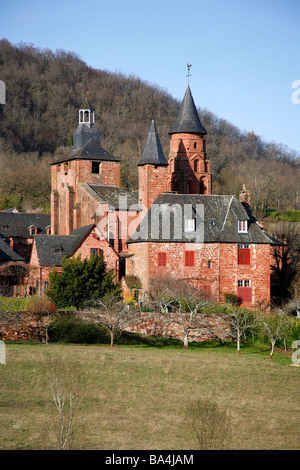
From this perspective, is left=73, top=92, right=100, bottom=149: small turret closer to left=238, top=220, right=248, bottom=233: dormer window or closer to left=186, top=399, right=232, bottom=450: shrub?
left=238, top=220, right=248, bottom=233: dormer window

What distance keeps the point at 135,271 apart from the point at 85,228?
21.8ft

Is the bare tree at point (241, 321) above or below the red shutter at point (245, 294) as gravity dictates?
below

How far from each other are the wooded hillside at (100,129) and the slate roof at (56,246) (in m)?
32.7

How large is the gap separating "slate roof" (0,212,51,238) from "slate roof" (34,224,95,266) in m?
12.1

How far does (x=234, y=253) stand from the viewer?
45.3 meters

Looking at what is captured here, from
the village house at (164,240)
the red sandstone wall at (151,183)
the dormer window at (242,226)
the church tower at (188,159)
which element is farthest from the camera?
the church tower at (188,159)

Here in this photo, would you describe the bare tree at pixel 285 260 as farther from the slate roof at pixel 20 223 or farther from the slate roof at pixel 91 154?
the slate roof at pixel 20 223

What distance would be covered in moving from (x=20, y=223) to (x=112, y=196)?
12.0 metres

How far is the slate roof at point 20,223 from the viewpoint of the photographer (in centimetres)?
6172

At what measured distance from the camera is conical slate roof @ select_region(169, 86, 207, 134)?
194 feet

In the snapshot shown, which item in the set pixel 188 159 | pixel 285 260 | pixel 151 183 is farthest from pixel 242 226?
pixel 188 159

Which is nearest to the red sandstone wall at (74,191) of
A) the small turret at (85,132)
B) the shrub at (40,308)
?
the small turret at (85,132)

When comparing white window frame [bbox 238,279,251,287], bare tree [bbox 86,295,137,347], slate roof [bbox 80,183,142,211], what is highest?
slate roof [bbox 80,183,142,211]

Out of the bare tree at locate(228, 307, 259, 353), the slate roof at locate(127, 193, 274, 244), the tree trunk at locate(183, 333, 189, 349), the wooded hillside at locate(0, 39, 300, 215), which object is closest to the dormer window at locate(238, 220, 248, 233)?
the slate roof at locate(127, 193, 274, 244)
